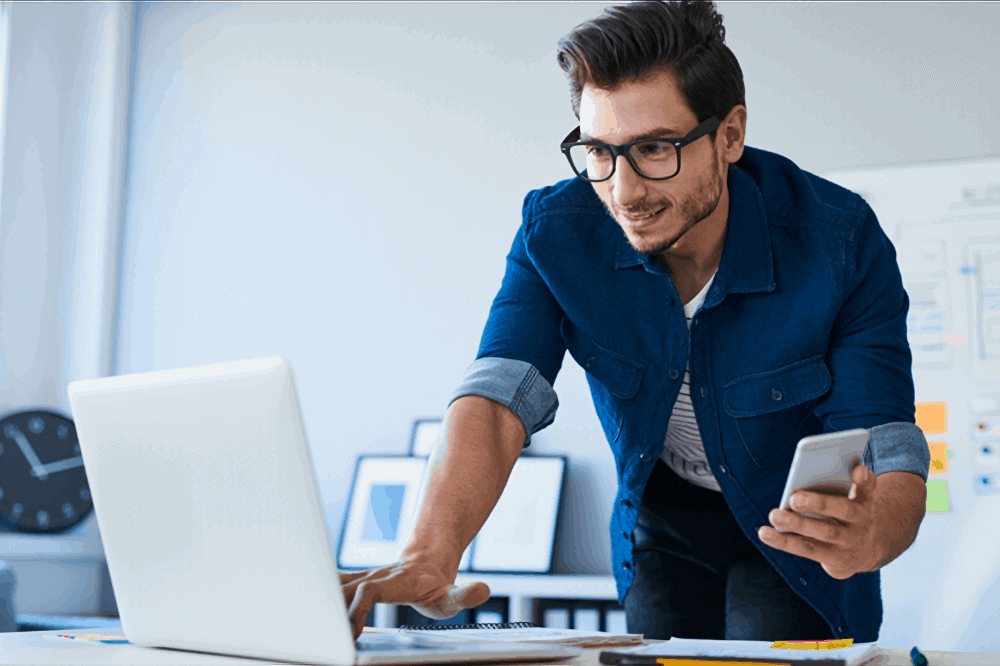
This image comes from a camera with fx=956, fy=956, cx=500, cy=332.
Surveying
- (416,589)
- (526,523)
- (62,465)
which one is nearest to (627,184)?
(416,589)

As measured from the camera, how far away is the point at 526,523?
284 cm

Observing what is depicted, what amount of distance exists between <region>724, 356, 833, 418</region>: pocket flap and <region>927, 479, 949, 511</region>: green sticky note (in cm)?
155

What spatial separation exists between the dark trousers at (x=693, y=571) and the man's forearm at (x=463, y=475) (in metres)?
0.30

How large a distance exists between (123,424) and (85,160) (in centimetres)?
305

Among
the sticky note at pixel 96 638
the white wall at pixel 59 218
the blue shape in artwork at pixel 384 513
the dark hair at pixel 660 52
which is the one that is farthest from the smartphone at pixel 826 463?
the white wall at pixel 59 218

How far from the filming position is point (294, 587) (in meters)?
0.72

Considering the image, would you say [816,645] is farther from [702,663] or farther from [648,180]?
[648,180]

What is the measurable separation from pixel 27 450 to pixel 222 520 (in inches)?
103

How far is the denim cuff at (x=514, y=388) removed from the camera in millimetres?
1247

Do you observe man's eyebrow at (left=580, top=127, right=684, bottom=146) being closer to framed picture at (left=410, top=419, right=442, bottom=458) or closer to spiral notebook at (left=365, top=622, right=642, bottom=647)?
spiral notebook at (left=365, top=622, right=642, bottom=647)

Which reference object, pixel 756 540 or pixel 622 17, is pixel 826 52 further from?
pixel 756 540

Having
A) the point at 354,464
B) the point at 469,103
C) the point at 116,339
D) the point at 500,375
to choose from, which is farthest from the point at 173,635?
the point at 116,339

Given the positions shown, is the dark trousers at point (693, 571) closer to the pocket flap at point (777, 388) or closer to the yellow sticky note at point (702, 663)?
the pocket flap at point (777, 388)

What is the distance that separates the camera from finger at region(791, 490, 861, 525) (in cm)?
89
